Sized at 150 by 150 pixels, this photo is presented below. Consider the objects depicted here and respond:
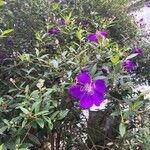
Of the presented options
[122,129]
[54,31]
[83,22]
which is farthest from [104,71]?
[83,22]

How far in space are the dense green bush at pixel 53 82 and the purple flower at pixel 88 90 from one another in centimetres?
3

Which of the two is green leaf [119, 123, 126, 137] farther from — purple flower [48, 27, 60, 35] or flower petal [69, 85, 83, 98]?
purple flower [48, 27, 60, 35]

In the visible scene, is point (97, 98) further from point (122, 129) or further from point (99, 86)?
point (122, 129)

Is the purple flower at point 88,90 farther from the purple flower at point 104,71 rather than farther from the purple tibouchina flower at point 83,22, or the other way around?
the purple tibouchina flower at point 83,22

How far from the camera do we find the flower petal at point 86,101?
1.47 m

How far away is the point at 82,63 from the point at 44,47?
446 mm

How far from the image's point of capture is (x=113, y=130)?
2.01 metres

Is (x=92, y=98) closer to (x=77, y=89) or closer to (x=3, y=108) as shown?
(x=77, y=89)

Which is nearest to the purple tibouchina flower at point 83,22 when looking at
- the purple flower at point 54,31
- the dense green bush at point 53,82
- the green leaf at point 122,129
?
the dense green bush at point 53,82

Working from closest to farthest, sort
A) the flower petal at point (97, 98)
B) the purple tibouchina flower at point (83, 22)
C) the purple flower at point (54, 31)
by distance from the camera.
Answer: the flower petal at point (97, 98) < the purple flower at point (54, 31) < the purple tibouchina flower at point (83, 22)

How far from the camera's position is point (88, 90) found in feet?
4.83

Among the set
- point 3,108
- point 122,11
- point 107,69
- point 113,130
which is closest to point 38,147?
point 113,130

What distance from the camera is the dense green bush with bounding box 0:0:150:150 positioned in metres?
1.44

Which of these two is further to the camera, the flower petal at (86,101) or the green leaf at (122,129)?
the flower petal at (86,101)
